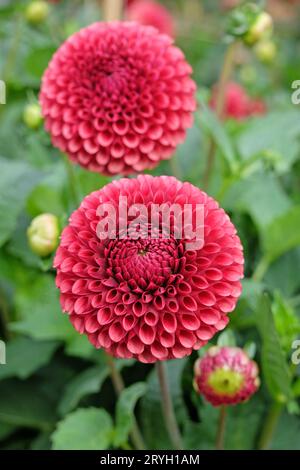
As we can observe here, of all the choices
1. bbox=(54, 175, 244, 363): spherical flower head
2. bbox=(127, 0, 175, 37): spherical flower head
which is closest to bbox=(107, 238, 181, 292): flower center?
bbox=(54, 175, 244, 363): spherical flower head

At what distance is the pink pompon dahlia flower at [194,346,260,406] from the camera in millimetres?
682

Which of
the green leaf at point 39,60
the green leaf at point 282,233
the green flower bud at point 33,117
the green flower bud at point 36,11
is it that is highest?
the green flower bud at point 36,11

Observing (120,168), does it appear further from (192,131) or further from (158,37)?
(192,131)

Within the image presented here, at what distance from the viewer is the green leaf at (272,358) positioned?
0.68 meters

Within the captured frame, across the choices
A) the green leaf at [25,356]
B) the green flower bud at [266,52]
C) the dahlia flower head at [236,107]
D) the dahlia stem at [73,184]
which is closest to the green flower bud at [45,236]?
the dahlia stem at [73,184]

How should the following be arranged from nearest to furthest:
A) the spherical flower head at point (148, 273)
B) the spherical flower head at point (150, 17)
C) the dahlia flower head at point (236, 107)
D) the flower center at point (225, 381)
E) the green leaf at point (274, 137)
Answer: the spherical flower head at point (148, 273) < the flower center at point (225, 381) < the green leaf at point (274, 137) < the dahlia flower head at point (236, 107) < the spherical flower head at point (150, 17)

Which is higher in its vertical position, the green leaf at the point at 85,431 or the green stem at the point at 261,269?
the green stem at the point at 261,269

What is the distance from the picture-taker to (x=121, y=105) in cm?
75

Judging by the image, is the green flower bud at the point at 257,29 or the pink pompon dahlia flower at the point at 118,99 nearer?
the pink pompon dahlia flower at the point at 118,99

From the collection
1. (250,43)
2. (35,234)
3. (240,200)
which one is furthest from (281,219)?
(35,234)

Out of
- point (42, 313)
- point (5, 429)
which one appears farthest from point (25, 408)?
point (42, 313)

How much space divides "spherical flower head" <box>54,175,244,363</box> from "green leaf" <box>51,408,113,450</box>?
0.80 ft

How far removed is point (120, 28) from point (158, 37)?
1.8 inches

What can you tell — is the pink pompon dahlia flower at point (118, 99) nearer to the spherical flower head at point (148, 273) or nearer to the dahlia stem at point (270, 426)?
the spherical flower head at point (148, 273)
